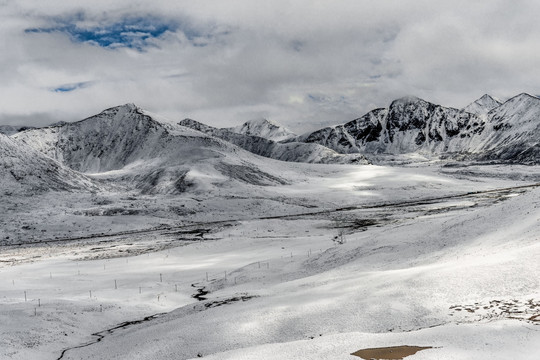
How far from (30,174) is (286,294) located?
440 feet

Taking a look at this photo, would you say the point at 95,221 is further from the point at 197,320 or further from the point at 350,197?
the point at 197,320

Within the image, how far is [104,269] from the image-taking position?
5572 cm

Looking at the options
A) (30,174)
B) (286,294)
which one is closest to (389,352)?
(286,294)

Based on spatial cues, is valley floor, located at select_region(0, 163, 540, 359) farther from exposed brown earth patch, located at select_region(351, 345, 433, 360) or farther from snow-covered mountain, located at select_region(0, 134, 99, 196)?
snow-covered mountain, located at select_region(0, 134, 99, 196)

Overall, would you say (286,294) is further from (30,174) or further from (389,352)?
(30,174)

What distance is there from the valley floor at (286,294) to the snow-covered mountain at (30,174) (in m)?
56.4

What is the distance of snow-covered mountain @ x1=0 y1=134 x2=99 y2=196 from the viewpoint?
130750 mm

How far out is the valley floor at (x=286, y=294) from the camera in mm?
16672

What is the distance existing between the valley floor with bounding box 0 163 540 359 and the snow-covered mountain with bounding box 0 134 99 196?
185ft

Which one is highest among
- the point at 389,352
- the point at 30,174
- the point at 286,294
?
the point at 30,174

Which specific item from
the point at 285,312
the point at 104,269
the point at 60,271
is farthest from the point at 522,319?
the point at 60,271

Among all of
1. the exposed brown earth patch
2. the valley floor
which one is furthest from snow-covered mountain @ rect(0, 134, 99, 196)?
the exposed brown earth patch

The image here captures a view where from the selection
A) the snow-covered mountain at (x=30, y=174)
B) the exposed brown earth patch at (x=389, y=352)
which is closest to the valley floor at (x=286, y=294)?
the exposed brown earth patch at (x=389, y=352)

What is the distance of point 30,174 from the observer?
139250mm
